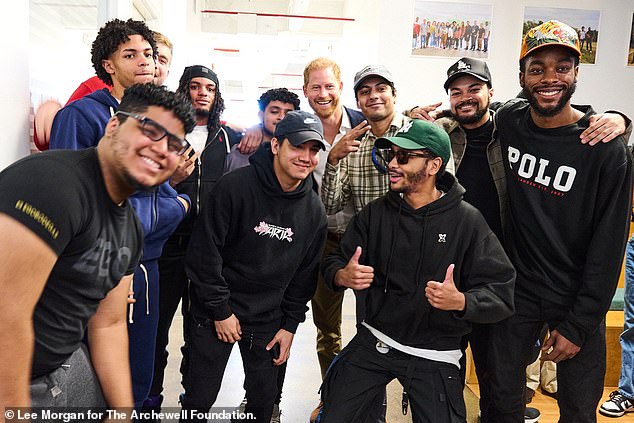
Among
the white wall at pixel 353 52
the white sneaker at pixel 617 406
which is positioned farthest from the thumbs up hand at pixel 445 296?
the white sneaker at pixel 617 406

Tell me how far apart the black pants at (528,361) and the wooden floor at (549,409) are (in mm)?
1054

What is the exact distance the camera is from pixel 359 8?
22.2 ft

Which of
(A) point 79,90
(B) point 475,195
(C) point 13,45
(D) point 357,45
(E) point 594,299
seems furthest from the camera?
(D) point 357,45

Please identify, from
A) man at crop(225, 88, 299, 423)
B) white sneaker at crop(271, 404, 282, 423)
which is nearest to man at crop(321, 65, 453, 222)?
man at crop(225, 88, 299, 423)

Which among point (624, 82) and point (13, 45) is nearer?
point (13, 45)

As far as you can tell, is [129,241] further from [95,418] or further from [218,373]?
[218,373]

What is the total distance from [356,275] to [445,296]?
0.35m

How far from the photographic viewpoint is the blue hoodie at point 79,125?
6.51ft

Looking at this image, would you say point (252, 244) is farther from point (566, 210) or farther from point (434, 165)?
point (566, 210)

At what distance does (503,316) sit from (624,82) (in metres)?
4.26

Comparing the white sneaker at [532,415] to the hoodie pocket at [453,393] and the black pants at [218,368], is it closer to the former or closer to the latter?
Answer: the hoodie pocket at [453,393]

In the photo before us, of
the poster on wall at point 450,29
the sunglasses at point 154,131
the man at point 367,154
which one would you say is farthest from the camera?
the poster on wall at point 450,29

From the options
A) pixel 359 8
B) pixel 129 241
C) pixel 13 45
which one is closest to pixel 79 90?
pixel 13 45

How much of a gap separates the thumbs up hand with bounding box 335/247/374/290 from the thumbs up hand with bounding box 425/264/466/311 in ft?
0.77
